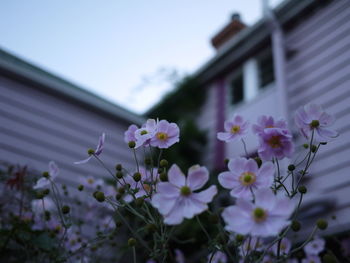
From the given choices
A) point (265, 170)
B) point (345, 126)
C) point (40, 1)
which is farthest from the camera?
point (40, 1)

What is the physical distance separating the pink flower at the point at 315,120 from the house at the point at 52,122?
9.45ft

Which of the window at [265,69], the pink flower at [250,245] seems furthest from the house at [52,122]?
the pink flower at [250,245]

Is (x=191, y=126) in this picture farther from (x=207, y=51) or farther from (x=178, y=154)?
(x=207, y=51)

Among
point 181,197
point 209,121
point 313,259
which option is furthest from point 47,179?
point 209,121

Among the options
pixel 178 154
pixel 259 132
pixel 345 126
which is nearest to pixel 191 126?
pixel 178 154

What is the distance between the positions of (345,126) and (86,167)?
281 cm

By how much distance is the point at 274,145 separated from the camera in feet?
3.22

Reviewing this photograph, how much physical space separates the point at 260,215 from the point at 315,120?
1.57 feet

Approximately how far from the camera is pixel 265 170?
870 mm

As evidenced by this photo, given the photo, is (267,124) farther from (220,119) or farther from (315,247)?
(220,119)

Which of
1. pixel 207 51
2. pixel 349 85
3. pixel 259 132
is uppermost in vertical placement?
pixel 207 51

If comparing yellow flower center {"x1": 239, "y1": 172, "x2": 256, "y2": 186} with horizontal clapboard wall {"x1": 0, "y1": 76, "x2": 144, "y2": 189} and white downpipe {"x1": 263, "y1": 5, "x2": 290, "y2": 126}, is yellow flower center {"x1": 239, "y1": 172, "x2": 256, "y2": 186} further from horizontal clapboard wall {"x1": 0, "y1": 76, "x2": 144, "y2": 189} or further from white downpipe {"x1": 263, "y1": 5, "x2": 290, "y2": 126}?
horizontal clapboard wall {"x1": 0, "y1": 76, "x2": 144, "y2": 189}

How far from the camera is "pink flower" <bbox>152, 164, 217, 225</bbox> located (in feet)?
2.45

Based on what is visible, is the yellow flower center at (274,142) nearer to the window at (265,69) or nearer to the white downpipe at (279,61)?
the white downpipe at (279,61)
